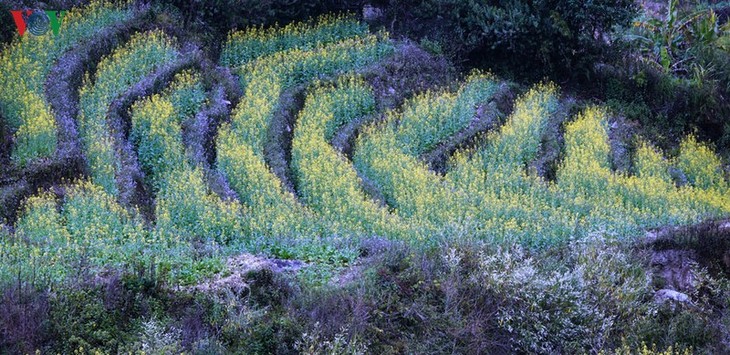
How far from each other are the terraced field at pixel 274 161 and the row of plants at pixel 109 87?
49 mm

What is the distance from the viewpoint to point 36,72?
18453 mm

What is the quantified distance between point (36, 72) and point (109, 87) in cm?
154

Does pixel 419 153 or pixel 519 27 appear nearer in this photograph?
pixel 419 153

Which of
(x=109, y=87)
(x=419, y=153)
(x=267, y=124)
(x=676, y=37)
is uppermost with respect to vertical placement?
(x=676, y=37)

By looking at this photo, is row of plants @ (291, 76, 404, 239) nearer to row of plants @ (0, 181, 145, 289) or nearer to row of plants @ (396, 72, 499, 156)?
row of plants @ (396, 72, 499, 156)

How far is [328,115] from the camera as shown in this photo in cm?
2034

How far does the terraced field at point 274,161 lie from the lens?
1393 cm

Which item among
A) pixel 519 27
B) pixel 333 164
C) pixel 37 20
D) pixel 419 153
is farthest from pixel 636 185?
pixel 37 20

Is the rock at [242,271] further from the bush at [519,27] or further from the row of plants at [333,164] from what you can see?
the bush at [519,27]

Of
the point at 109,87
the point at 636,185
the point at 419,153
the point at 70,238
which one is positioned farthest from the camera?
the point at 419,153

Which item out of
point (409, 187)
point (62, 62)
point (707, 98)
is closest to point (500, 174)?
point (409, 187)


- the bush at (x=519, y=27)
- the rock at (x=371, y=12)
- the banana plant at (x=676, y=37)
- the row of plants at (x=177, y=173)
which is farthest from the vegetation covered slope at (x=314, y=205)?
the banana plant at (x=676, y=37)

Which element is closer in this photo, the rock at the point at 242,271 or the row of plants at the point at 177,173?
the rock at the point at 242,271

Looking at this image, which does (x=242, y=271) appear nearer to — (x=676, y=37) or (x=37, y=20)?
(x=37, y=20)
